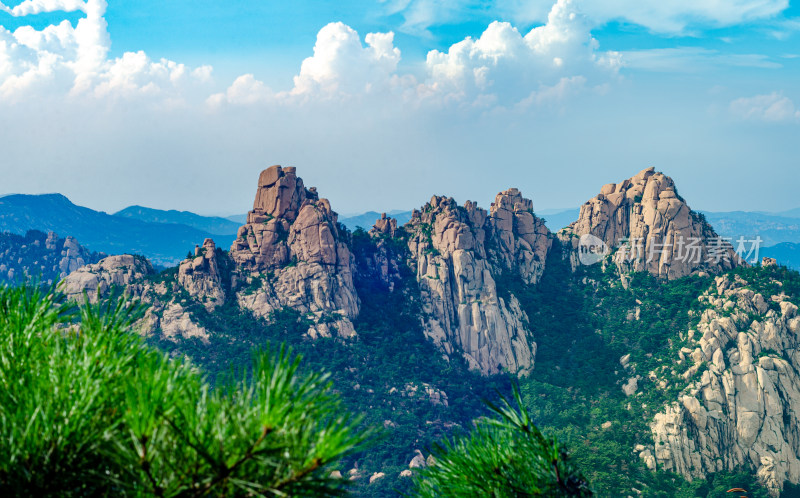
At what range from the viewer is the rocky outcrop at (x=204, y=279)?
52.6 meters

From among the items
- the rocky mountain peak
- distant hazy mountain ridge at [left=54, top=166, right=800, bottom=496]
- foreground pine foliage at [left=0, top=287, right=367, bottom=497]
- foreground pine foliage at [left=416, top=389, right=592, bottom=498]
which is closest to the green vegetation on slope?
distant hazy mountain ridge at [left=54, top=166, right=800, bottom=496]

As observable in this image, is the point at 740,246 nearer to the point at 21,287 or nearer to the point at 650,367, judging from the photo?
the point at 650,367

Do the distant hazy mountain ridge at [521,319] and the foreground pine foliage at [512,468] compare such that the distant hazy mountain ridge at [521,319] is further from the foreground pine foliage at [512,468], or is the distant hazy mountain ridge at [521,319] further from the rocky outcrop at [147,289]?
the foreground pine foliage at [512,468]

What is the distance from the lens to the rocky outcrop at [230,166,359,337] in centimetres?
5444

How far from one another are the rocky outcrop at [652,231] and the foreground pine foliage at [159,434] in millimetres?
58939

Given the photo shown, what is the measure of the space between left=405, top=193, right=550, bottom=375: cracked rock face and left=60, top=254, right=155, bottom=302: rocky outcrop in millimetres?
26209

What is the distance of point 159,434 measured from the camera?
522 cm

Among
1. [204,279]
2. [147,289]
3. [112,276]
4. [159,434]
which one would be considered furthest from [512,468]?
[112,276]

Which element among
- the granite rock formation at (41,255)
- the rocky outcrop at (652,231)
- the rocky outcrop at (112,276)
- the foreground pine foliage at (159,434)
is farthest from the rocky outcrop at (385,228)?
the foreground pine foliage at (159,434)

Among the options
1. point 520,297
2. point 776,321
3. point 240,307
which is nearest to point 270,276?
point 240,307

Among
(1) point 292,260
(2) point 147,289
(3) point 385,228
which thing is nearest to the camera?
(2) point 147,289

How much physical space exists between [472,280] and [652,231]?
18.0m

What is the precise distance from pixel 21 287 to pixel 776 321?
52660mm

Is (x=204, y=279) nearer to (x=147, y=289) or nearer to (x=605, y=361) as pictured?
(x=147, y=289)
